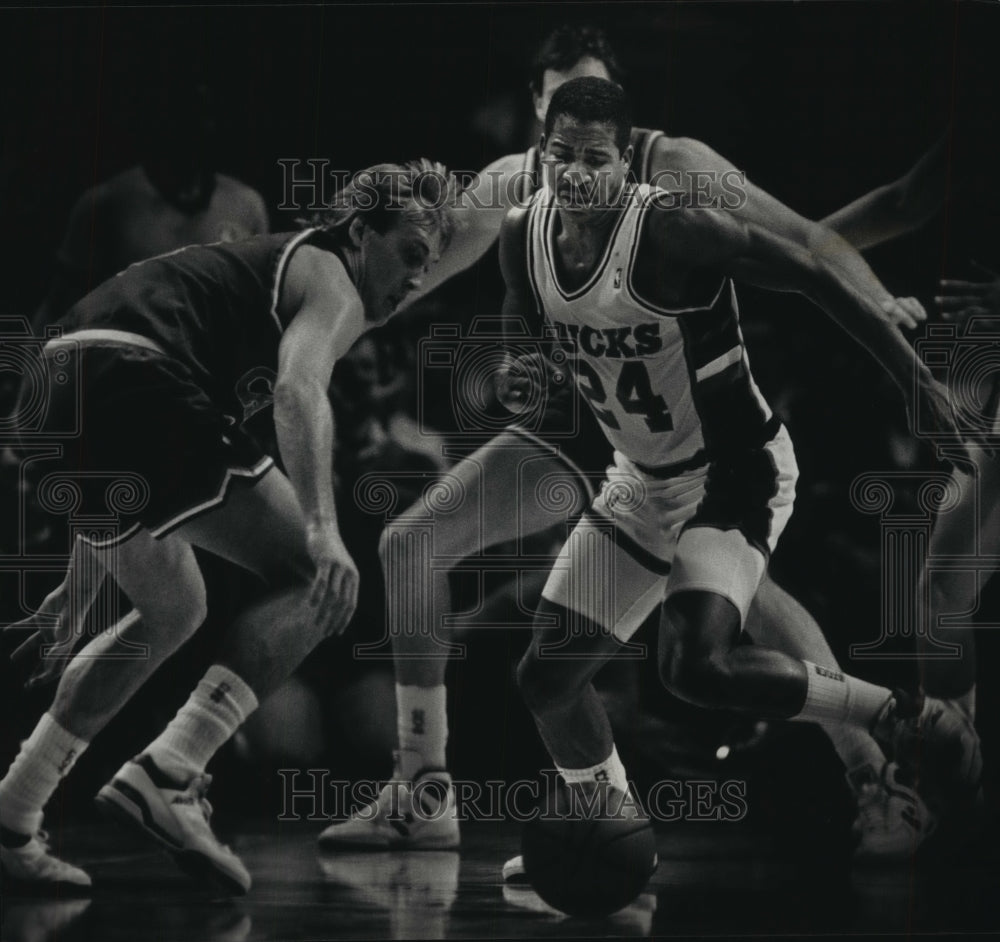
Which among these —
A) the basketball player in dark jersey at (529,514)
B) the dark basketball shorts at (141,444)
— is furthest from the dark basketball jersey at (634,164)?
the dark basketball shorts at (141,444)

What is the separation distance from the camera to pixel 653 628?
4105 mm

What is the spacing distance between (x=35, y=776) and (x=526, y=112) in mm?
2417

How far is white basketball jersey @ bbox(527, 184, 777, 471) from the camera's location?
398cm

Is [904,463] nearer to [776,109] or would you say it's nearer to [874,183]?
[874,183]

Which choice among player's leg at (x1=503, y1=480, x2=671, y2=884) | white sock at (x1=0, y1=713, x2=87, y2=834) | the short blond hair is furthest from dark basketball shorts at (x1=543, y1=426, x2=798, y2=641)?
white sock at (x1=0, y1=713, x2=87, y2=834)

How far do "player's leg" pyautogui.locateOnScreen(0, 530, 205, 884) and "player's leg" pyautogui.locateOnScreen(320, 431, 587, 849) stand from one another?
608mm

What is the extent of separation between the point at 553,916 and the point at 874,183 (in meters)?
2.35

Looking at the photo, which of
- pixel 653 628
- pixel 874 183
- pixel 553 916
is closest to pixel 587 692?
pixel 653 628

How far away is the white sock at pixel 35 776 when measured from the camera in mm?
4039

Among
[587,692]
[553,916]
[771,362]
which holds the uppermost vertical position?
[771,362]

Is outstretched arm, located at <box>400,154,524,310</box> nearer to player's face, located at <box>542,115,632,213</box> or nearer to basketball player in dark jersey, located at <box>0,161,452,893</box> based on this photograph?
player's face, located at <box>542,115,632,213</box>

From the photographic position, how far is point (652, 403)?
401cm

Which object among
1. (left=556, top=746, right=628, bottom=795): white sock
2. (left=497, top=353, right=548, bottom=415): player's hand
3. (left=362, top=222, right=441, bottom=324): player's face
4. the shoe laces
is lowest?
the shoe laces
